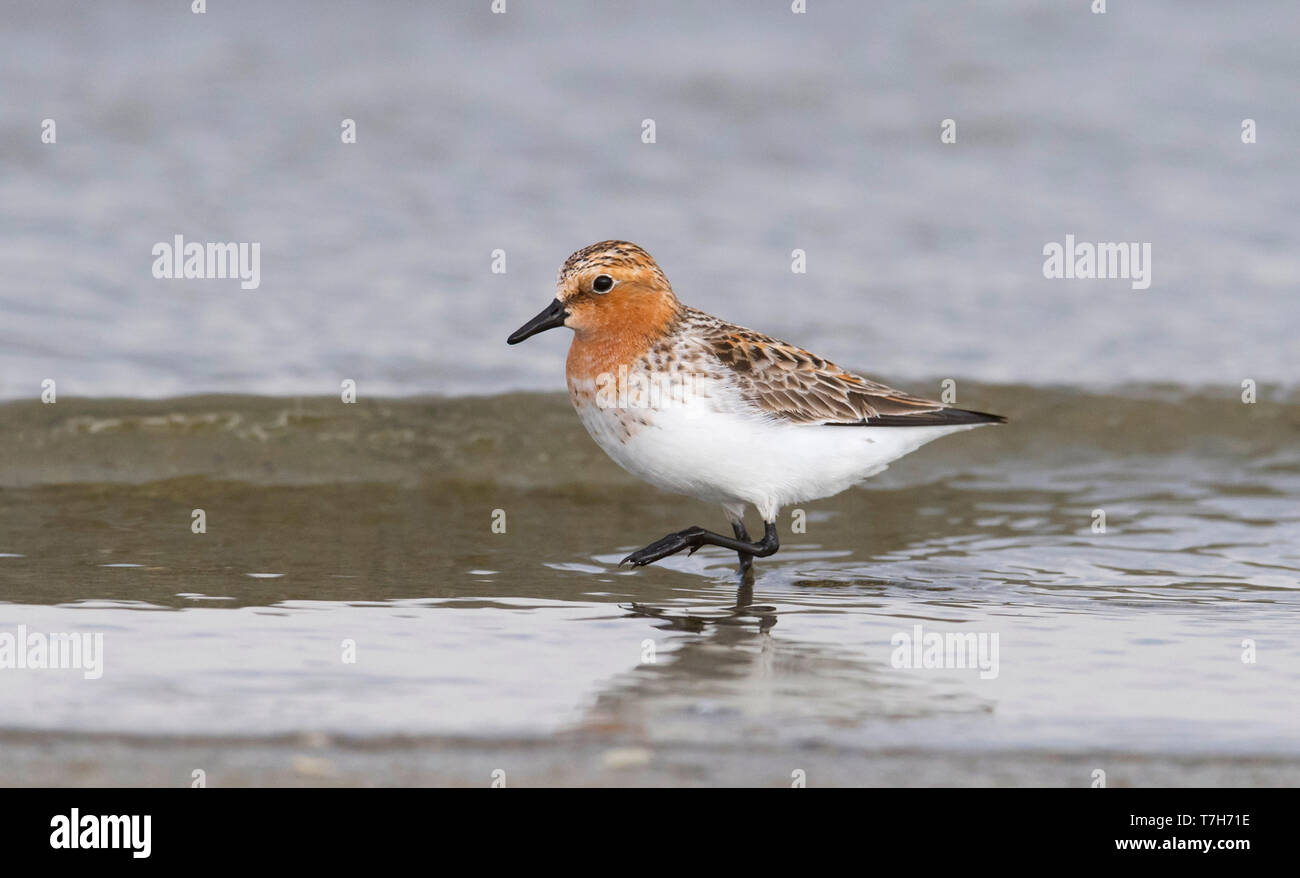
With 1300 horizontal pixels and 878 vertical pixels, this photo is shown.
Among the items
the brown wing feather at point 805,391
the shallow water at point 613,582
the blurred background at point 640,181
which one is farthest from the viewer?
the blurred background at point 640,181

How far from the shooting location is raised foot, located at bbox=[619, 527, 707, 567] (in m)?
6.95

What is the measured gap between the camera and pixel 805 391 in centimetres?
704

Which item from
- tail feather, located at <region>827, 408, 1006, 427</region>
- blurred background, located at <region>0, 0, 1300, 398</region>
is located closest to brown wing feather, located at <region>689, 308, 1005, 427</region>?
tail feather, located at <region>827, 408, 1006, 427</region>

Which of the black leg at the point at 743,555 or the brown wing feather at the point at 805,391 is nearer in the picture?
the brown wing feather at the point at 805,391

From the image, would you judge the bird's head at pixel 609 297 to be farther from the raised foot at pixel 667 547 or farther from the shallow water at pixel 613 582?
the shallow water at pixel 613 582

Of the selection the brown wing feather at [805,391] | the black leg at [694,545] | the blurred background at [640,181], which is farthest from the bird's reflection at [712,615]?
the blurred background at [640,181]

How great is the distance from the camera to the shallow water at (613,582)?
16.4 ft

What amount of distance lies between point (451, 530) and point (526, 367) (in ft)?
8.71

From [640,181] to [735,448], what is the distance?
7121mm

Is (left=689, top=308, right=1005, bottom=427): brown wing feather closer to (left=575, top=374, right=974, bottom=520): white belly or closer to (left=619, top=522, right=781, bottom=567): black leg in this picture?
(left=575, top=374, right=974, bottom=520): white belly

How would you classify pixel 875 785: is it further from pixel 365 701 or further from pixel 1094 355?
pixel 1094 355

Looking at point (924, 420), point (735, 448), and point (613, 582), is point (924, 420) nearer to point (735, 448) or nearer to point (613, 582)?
point (735, 448)

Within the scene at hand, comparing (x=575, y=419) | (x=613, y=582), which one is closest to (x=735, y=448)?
(x=613, y=582)

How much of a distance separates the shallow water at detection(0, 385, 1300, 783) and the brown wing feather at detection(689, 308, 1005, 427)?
774mm
